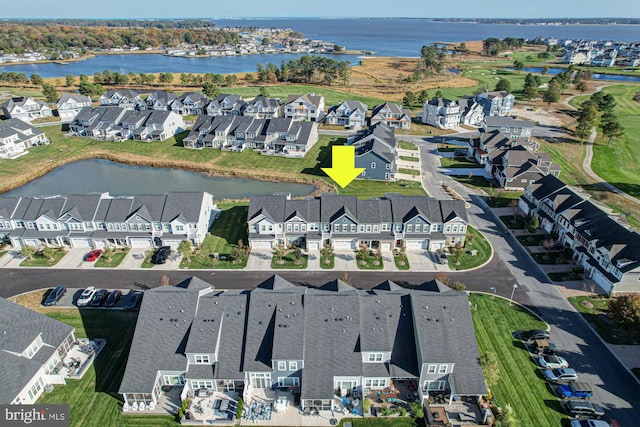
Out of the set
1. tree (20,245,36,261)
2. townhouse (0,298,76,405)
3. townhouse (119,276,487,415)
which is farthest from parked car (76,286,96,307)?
townhouse (119,276,487,415)

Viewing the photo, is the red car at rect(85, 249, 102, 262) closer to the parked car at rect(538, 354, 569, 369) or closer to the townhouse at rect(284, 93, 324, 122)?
the parked car at rect(538, 354, 569, 369)

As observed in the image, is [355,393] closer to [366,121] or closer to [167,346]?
[167,346]

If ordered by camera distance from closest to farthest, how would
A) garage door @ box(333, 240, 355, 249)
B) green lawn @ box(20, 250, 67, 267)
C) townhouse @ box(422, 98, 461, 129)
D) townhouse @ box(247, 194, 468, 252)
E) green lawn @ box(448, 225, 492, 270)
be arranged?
green lawn @ box(448, 225, 492, 270)
green lawn @ box(20, 250, 67, 267)
townhouse @ box(247, 194, 468, 252)
garage door @ box(333, 240, 355, 249)
townhouse @ box(422, 98, 461, 129)

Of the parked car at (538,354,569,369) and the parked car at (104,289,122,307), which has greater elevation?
the parked car at (538,354,569,369)

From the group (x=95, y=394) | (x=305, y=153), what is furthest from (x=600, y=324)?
(x=305, y=153)

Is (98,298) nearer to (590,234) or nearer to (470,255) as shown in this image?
(470,255)

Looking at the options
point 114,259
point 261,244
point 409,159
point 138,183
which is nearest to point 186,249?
point 261,244

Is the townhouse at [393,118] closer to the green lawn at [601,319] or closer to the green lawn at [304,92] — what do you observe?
the green lawn at [304,92]
